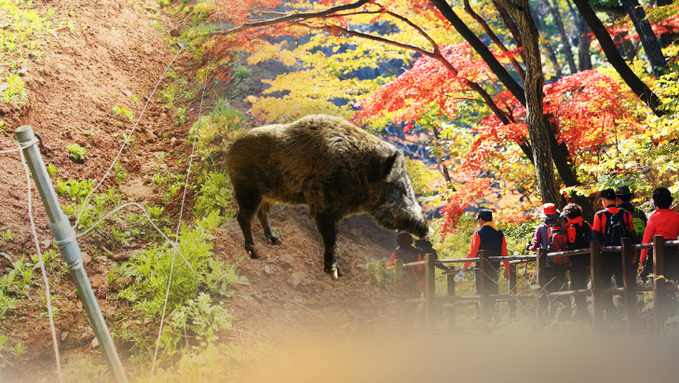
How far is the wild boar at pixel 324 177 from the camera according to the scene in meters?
4.34

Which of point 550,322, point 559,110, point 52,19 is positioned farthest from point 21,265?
point 559,110

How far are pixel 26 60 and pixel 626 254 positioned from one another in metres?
7.92

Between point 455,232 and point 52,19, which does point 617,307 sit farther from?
point 52,19

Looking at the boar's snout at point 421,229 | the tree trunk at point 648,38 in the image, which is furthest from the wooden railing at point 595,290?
the tree trunk at point 648,38

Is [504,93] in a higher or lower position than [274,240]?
higher

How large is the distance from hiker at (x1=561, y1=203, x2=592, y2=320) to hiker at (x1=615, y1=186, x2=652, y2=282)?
1.76ft

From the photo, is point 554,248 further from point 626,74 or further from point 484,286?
point 626,74

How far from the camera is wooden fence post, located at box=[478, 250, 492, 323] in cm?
627

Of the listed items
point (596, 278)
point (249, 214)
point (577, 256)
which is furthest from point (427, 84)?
point (249, 214)

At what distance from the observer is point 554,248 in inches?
283

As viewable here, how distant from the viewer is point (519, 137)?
995cm

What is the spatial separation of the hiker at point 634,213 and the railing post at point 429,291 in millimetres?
3080

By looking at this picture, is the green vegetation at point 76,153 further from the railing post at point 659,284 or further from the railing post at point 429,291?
the railing post at point 659,284

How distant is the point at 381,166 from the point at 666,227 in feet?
15.7
